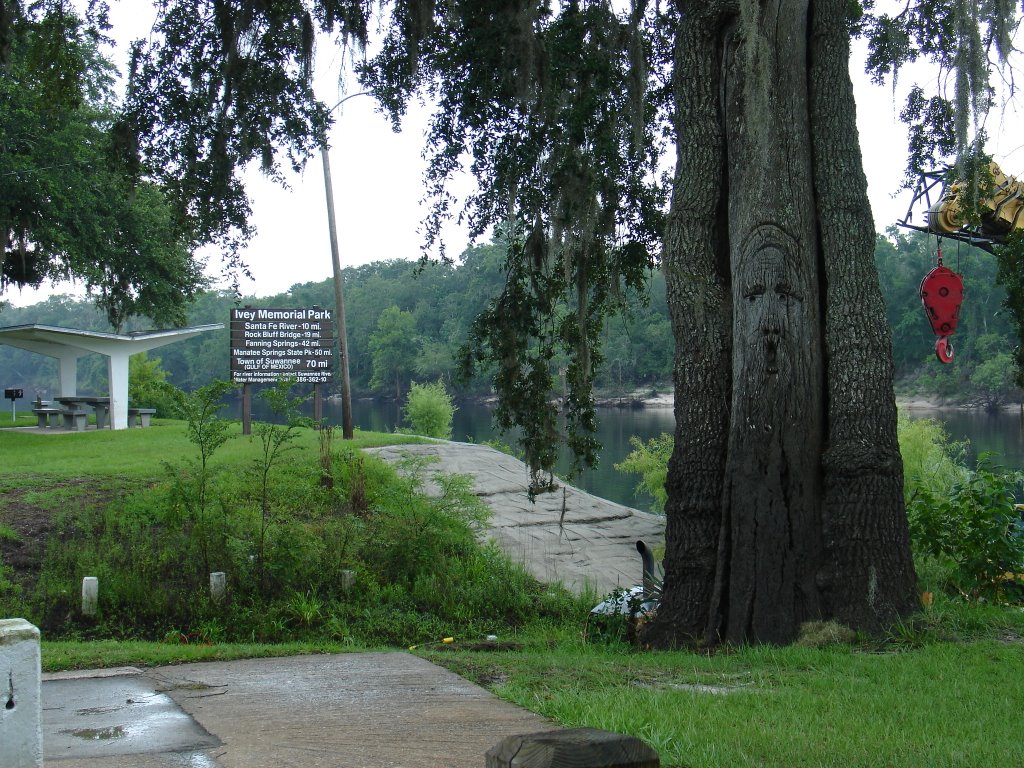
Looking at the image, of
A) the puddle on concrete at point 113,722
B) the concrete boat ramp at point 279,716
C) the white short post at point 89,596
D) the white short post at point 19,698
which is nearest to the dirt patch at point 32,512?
the white short post at point 89,596

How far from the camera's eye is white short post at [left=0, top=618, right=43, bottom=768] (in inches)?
133

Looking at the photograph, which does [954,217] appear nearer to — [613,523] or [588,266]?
[588,266]

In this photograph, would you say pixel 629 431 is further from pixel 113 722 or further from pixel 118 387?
pixel 113 722

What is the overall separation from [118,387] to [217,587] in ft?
52.4

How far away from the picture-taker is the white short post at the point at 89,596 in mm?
10188

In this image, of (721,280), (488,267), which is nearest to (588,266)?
(721,280)

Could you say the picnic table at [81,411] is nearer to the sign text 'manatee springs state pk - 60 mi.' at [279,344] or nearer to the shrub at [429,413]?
the sign text 'manatee springs state pk - 60 mi.' at [279,344]

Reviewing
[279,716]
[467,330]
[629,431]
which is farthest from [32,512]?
[629,431]

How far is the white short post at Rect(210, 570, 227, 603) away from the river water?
13207mm

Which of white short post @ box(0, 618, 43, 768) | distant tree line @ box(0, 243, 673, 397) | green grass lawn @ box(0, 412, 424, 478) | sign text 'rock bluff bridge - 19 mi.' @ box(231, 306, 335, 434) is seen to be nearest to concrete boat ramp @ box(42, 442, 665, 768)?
white short post @ box(0, 618, 43, 768)

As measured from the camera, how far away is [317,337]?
20.9 meters

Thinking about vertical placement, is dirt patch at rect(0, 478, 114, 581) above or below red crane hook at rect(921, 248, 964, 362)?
below

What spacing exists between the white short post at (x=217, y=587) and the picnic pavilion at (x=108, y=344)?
50.4ft

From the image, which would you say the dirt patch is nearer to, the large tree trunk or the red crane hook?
the large tree trunk
